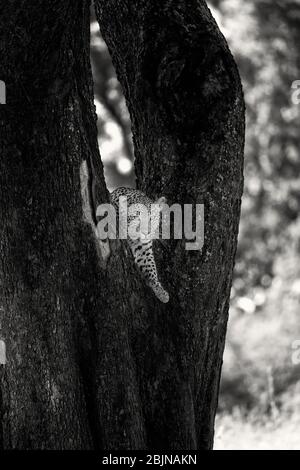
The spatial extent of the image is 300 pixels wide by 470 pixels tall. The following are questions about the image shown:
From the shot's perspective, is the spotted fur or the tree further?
the spotted fur

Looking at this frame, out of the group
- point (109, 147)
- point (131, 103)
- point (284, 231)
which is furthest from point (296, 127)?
point (131, 103)

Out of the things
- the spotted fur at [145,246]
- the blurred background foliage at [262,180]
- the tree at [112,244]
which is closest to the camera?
the tree at [112,244]

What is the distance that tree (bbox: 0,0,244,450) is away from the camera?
11.4 feet

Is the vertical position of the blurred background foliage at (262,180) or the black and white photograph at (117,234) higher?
the blurred background foliage at (262,180)

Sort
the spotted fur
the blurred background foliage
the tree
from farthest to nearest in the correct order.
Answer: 1. the blurred background foliage
2. the spotted fur
3. the tree

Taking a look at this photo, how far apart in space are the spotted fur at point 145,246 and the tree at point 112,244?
0.08 m

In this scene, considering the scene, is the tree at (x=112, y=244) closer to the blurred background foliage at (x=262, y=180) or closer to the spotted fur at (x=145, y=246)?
the spotted fur at (x=145, y=246)

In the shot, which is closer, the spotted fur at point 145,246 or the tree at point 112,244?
the tree at point 112,244

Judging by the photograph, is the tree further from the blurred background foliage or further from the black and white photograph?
the blurred background foliage

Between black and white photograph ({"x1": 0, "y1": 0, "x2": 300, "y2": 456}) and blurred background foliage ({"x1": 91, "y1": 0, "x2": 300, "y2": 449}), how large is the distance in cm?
487

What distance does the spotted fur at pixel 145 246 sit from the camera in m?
3.94

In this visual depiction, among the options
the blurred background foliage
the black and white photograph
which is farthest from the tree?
the blurred background foliage

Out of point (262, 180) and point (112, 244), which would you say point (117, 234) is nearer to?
point (112, 244)

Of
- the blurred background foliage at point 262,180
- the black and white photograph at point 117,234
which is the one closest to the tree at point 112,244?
the black and white photograph at point 117,234
